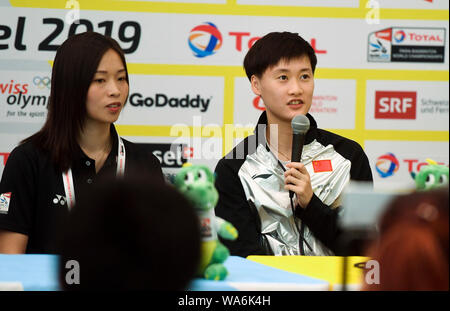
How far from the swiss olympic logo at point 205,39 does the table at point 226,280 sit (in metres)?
2.18

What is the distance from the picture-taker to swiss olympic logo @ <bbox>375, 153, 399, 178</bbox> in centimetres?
364

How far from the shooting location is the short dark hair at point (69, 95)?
220 cm

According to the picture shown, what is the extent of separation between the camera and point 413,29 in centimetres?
364

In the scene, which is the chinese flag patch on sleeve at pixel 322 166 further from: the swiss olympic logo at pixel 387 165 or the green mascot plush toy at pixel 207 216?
the swiss olympic logo at pixel 387 165

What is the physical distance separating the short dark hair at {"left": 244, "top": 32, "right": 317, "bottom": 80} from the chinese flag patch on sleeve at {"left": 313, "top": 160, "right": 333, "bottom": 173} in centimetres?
43

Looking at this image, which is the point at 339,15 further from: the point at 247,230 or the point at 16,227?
the point at 16,227

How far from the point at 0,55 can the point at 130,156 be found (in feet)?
5.39

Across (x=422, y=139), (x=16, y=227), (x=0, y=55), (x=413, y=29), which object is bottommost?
(x=16, y=227)

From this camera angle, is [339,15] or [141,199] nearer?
[141,199]

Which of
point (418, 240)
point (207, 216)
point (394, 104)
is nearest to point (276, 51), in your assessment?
point (207, 216)

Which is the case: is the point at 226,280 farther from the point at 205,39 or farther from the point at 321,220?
the point at 205,39

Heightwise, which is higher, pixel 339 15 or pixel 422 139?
pixel 339 15

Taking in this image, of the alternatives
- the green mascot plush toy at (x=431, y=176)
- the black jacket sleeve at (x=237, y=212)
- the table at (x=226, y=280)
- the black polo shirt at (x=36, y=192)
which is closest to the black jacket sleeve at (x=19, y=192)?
the black polo shirt at (x=36, y=192)
